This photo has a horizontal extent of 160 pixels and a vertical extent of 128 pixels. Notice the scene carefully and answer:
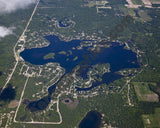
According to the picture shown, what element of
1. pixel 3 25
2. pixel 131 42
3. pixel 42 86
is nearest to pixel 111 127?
pixel 42 86

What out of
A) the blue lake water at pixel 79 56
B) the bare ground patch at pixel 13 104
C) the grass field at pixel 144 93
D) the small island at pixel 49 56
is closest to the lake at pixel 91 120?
the blue lake water at pixel 79 56

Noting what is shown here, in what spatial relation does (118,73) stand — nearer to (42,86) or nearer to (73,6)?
(42,86)

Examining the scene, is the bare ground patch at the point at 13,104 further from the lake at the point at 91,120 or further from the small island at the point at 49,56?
the small island at the point at 49,56

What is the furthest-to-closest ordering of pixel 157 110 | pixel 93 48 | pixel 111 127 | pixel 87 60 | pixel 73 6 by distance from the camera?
1. pixel 73 6
2. pixel 93 48
3. pixel 87 60
4. pixel 157 110
5. pixel 111 127

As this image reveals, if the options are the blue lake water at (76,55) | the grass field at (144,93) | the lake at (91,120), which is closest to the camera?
the lake at (91,120)

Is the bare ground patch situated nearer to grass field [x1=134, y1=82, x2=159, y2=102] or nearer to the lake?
the lake

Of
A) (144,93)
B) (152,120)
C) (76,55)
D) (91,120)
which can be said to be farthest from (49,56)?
(152,120)
